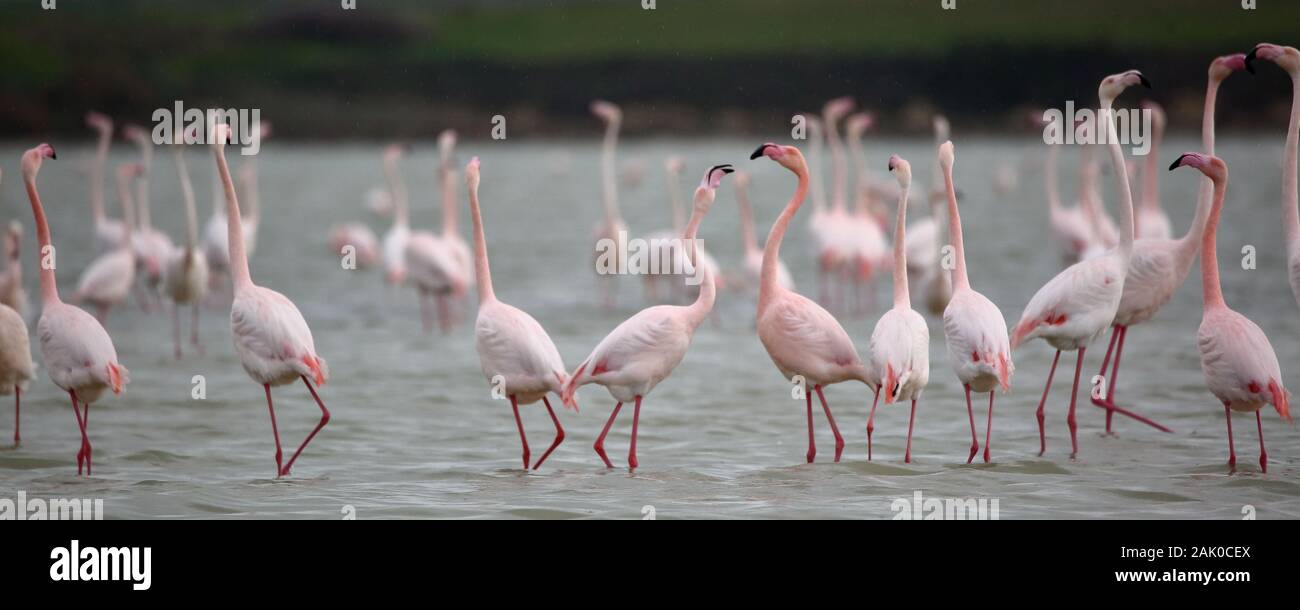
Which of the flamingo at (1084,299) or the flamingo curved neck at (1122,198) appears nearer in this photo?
the flamingo at (1084,299)

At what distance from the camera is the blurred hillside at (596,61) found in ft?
123

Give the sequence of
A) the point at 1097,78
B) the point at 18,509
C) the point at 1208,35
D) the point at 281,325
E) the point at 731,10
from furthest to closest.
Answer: the point at 731,10 → the point at 1097,78 → the point at 1208,35 → the point at 281,325 → the point at 18,509

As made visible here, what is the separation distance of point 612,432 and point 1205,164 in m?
4.19

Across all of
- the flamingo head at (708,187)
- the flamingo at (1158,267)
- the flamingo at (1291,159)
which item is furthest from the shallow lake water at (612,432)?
the flamingo head at (708,187)

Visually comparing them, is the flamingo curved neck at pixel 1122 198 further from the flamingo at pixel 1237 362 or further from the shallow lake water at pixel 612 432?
the shallow lake water at pixel 612 432

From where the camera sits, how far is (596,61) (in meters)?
48.0

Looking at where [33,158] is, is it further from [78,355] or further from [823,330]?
[823,330]

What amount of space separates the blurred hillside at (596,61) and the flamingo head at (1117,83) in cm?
2591

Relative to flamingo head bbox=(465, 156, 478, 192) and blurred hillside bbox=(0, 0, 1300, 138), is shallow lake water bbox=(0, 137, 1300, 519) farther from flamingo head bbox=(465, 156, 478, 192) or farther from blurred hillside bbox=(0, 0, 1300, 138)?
blurred hillside bbox=(0, 0, 1300, 138)

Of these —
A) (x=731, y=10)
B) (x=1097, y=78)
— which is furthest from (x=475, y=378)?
(x=731, y=10)

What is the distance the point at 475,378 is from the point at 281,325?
4.48 meters

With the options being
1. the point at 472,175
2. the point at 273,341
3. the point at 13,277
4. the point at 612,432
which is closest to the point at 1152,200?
the point at 612,432

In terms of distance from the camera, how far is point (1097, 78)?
119 ft
